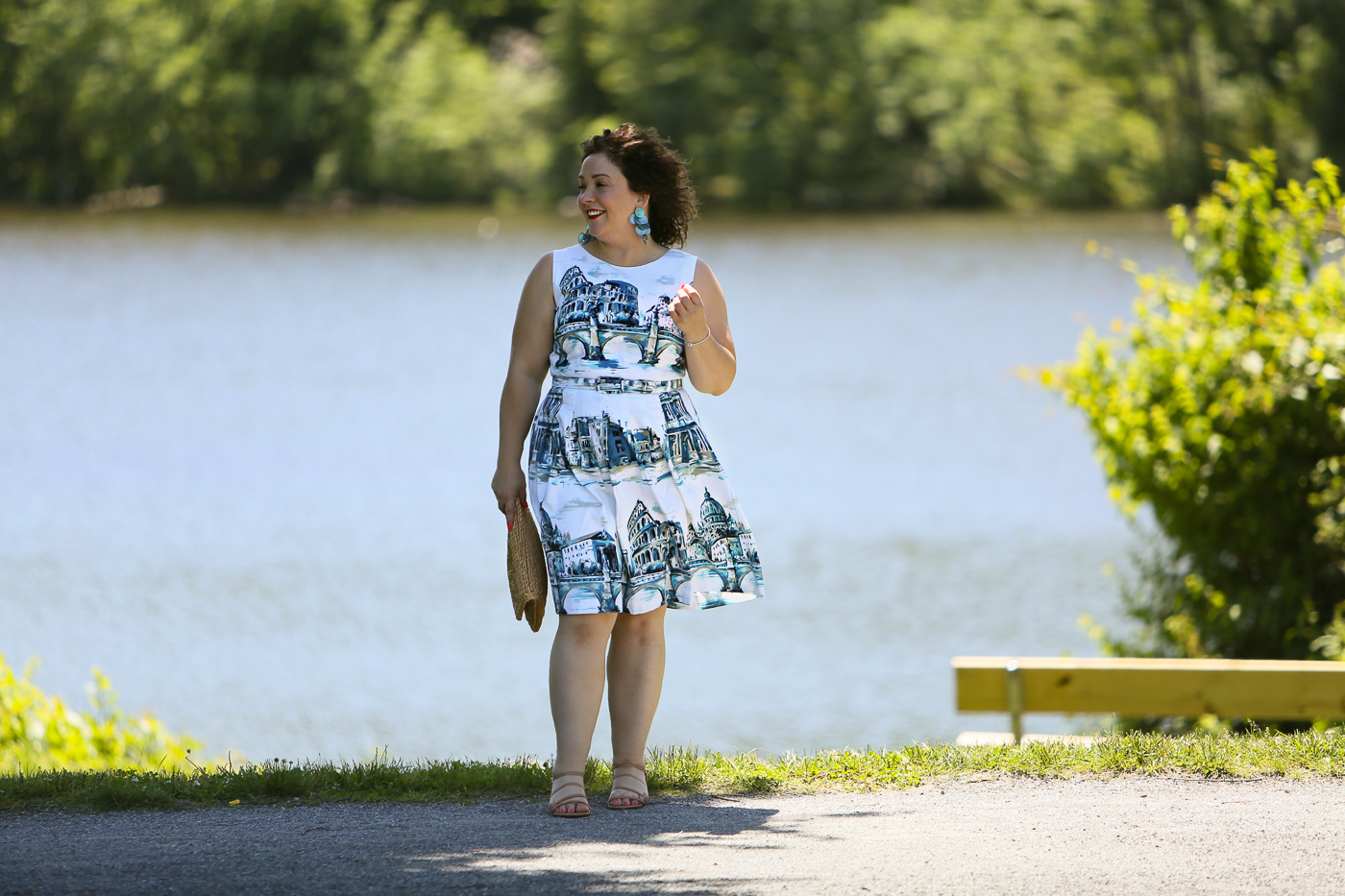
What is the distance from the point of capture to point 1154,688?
17.6ft

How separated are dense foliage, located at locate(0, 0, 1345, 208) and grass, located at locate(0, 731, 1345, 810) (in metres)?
38.8

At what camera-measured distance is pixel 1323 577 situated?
23.1 ft

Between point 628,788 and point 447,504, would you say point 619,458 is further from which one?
point 447,504

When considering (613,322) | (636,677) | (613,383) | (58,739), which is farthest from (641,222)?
(58,739)

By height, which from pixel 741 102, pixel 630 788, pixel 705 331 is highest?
pixel 741 102

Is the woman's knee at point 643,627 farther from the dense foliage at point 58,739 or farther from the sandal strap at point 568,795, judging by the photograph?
the dense foliage at point 58,739

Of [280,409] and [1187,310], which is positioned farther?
[280,409]

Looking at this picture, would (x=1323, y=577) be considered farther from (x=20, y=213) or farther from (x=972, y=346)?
(x=20, y=213)

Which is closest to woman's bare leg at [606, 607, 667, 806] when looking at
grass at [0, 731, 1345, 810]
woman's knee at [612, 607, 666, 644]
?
woman's knee at [612, 607, 666, 644]

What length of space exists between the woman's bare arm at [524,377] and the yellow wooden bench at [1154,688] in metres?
2.26

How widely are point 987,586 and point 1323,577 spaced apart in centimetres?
645

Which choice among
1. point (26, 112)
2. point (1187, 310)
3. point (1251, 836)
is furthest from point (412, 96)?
point (1251, 836)

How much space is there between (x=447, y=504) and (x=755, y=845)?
13.0 metres

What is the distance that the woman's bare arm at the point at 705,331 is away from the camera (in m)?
4.12
